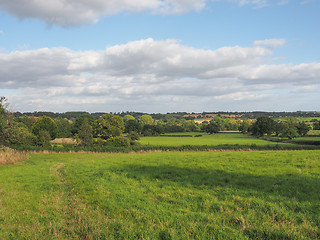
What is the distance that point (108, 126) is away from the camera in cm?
8450

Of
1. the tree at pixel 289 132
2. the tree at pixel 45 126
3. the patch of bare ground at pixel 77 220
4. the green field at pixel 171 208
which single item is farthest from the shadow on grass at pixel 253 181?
the tree at pixel 289 132

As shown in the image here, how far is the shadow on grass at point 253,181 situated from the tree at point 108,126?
2697 inches

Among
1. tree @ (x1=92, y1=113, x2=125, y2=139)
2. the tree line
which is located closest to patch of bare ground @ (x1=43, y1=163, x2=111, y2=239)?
the tree line

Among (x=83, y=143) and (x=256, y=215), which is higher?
(x=256, y=215)

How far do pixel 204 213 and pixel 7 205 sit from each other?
30.0 feet

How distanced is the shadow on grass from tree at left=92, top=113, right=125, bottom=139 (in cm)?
6850

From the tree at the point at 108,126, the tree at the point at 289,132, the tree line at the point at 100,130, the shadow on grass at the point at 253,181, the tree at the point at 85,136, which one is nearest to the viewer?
the shadow on grass at the point at 253,181

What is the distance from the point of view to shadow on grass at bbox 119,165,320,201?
34.3 ft

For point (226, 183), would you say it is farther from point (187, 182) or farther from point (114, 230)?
point (114, 230)

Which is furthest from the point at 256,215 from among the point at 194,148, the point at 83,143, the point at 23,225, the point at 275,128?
the point at 275,128

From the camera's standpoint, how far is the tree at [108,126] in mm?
83875

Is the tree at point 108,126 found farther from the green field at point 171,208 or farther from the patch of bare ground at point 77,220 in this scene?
the patch of bare ground at point 77,220

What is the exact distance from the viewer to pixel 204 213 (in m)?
8.34

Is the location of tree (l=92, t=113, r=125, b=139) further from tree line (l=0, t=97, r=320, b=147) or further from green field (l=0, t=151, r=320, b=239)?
green field (l=0, t=151, r=320, b=239)
